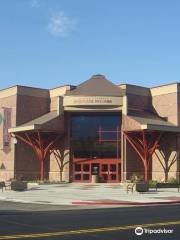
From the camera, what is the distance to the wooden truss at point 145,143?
49.8 meters

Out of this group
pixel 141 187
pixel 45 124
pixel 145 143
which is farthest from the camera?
pixel 45 124

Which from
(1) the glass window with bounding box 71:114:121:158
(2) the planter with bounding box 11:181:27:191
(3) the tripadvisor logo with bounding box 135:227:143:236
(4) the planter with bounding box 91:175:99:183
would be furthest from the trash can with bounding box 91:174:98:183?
(3) the tripadvisor logo with bounding box 135:227:143:236

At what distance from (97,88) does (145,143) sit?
8.21 metres

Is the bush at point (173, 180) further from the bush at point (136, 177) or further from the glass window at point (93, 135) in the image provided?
the glass window at point (93, 135)

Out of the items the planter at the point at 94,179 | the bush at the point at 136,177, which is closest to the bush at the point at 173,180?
the bush at the point at 136,177

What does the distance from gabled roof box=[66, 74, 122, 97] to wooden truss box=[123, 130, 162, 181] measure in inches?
171

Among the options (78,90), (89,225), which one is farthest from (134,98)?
(89,225)

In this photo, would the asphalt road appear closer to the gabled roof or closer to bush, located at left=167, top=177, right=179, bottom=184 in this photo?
bush, located at left=167, top=177, right=179, bottom=184

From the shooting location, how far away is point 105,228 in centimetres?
1446

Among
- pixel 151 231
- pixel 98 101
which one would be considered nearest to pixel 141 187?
pixel 98 101

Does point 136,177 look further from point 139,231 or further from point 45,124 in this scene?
point 139,231

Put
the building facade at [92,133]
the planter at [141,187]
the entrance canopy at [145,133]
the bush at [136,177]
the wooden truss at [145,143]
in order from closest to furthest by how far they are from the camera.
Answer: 1. the planter at [141,187]
2. the bush at [136,177]
3. the entrance canopy at [145,133]
4. the wooden truss at [145,143]
5. the building facade at [92,133]

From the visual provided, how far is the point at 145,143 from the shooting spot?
49.7 meters

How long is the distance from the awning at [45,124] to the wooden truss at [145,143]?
6.75 meters
